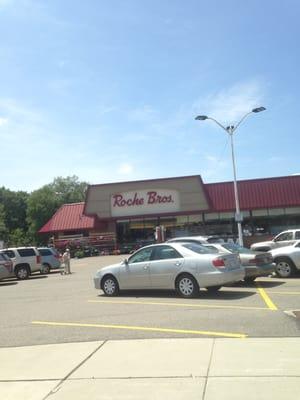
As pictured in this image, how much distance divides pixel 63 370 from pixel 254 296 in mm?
7943

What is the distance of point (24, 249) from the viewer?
2938 cm

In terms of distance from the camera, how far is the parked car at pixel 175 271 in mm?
14430

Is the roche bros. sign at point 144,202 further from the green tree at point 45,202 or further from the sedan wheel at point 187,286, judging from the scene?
A: the green tree at point 45,202

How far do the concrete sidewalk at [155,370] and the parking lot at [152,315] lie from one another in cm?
85

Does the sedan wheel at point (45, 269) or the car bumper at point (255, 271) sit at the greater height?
the sedan wheel at point (45, 269)

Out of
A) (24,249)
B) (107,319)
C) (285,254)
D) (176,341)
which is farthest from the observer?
(24,249)

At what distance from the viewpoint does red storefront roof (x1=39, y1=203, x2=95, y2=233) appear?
173 feet

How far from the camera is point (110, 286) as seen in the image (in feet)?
53.5

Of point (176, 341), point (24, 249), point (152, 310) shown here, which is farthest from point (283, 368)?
point (24, 249)

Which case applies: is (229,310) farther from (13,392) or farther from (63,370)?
(13,392)

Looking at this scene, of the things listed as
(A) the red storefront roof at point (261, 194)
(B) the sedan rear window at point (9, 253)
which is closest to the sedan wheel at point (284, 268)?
(B) the sedan rear window at point (9, 253)

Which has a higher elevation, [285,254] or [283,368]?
[285,254]

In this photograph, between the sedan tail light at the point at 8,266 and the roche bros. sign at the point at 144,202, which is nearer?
the sedan tail light at the point at 8,266

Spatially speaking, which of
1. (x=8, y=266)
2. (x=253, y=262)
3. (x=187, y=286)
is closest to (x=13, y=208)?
(x=8, y=266)
